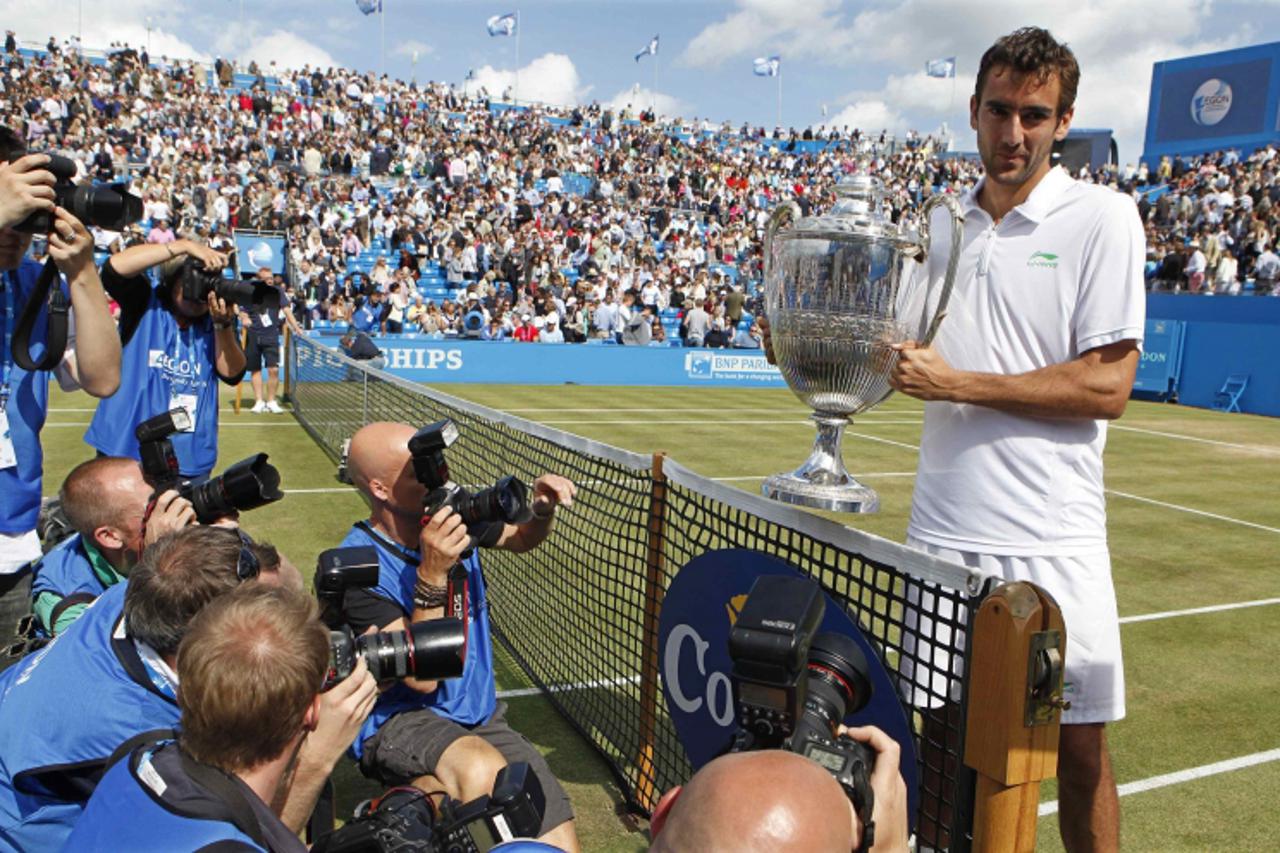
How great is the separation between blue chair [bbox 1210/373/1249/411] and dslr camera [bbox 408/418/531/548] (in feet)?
78.5

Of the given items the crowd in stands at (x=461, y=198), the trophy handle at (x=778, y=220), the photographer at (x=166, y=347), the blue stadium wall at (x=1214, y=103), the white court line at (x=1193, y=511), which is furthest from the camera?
the blue stadium wall at (x=1214, y=103)

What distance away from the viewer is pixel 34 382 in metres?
3.39

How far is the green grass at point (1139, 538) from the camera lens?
4.14 m

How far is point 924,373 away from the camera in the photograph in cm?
237

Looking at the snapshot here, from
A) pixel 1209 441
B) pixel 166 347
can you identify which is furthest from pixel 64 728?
pixel 1209 441

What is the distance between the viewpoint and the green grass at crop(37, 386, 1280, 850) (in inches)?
163

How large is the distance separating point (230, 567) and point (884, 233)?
194 cm

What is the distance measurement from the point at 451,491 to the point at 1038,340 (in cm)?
187

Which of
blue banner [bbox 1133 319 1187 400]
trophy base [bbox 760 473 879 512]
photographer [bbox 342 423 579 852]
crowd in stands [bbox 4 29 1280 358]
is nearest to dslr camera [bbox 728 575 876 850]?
Answer: trophy base [bbox 760 473 879 512]

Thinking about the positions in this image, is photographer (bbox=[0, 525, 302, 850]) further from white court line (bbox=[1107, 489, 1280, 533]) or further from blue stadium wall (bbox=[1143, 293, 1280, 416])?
blue stadium wall (bbox=[1143, 293, 1280, 416])

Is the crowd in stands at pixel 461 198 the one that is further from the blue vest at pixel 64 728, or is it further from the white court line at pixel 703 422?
the blue vest at pixel 64 728

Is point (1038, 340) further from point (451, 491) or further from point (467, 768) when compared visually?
point (467, 768)

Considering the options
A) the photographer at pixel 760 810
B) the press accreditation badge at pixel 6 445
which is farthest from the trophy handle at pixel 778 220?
the press accreditation badge at pixel 6 445

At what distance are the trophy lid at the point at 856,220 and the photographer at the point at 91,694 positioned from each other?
63.7 inches
